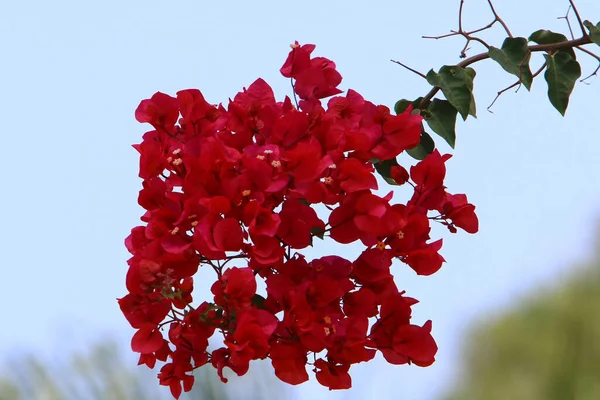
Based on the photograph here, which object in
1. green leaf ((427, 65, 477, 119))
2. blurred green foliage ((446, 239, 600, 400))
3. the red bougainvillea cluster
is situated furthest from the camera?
blurred green foliage ((446, 239, 600, 400))

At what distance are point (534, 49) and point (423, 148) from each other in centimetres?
21

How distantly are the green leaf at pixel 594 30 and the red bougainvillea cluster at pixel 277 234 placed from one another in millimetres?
319

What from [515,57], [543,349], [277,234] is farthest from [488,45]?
[543,349]

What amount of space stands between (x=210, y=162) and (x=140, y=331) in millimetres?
229

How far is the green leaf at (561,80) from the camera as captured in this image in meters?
1.14

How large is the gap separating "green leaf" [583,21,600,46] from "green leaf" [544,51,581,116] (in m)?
0.05

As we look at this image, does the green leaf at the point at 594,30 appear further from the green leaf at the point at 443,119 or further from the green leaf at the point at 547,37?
the green leaf at the point at 443,119

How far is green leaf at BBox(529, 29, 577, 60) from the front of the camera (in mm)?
1200

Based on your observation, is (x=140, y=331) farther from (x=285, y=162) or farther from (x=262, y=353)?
(x=285, y=162)

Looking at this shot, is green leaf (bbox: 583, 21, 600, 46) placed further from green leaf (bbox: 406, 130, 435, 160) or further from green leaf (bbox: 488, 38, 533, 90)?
green leaf (bbox: 406, 130, 435, 160)

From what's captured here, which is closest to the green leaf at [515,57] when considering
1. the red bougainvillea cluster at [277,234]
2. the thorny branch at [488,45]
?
the thorny branch at [488,45]

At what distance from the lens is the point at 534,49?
46.0 inches

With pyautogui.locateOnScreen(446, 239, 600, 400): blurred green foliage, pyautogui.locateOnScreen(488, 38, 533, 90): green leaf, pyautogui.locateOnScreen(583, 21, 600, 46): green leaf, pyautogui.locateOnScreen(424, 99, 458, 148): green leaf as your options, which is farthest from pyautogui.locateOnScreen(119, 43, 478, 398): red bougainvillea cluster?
pyautogui.locateOnScreen(446, 239, 600, 400): blurred green foliage

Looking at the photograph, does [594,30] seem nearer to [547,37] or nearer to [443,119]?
[547,37]
